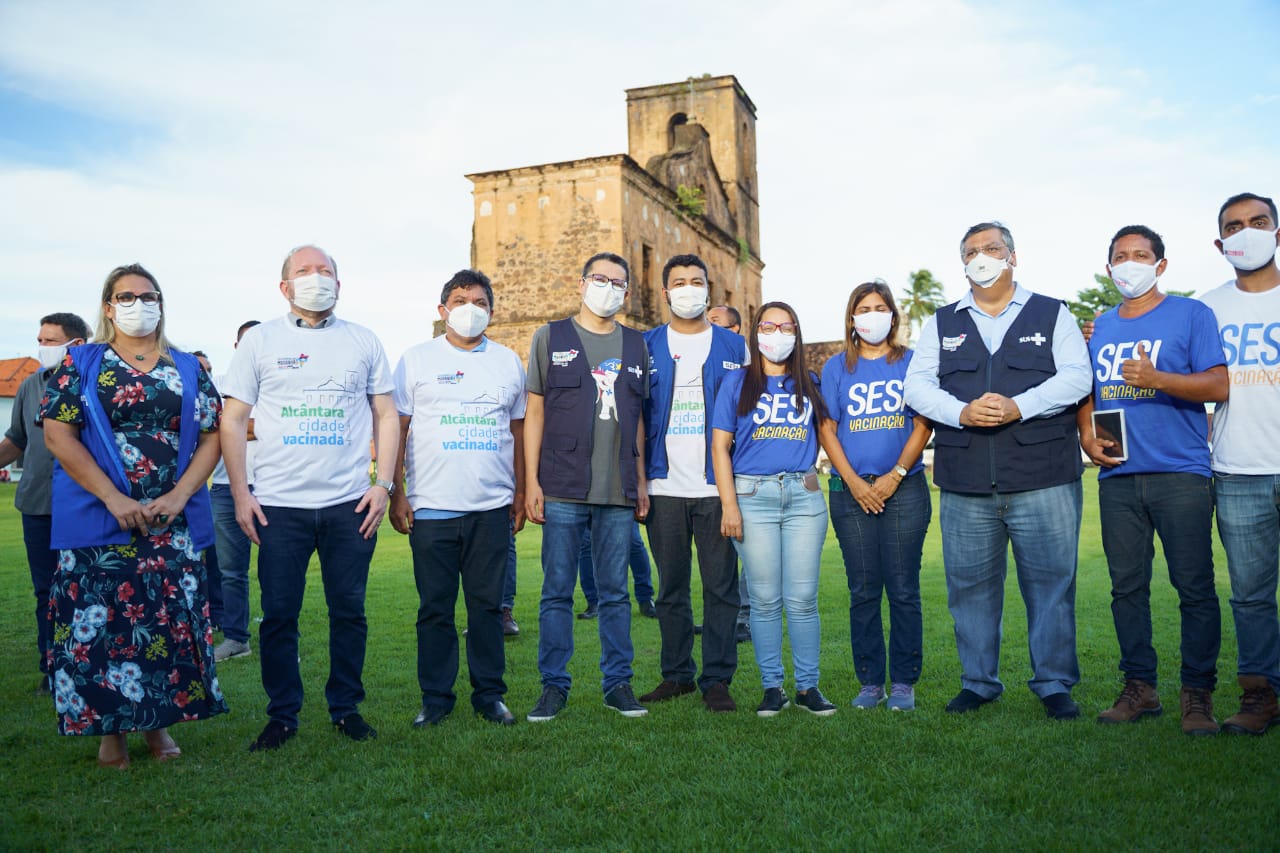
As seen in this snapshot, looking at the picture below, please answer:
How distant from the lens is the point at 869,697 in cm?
514

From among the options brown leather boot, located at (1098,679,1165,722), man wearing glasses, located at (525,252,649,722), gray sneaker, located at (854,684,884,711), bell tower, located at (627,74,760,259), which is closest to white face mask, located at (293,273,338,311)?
man wearing glasses, located at (525,252,649,722)

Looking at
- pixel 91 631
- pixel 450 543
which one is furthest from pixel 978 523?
pixel 91 631

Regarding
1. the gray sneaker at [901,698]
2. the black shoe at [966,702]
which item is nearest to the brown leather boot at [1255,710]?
the black shoe at [966,702]

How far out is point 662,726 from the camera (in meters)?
4.81

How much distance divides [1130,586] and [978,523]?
2.41ft

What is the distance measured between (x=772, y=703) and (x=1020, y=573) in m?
1.41

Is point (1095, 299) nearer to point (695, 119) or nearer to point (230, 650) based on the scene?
point (695, 119)

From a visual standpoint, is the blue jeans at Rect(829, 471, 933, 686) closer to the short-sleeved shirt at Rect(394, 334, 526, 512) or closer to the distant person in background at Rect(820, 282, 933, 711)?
the distant person in background at Rect(820, 282, 933, 711)

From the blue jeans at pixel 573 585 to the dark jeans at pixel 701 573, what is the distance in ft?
0.72

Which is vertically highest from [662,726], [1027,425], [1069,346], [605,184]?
[605,184]

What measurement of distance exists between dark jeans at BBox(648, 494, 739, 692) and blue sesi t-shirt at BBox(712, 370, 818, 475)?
34 cm

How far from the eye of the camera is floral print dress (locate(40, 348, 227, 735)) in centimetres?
430

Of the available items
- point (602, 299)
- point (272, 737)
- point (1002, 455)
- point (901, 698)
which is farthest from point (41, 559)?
point (1002, 455)

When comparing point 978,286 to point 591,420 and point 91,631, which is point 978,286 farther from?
point 91,631
